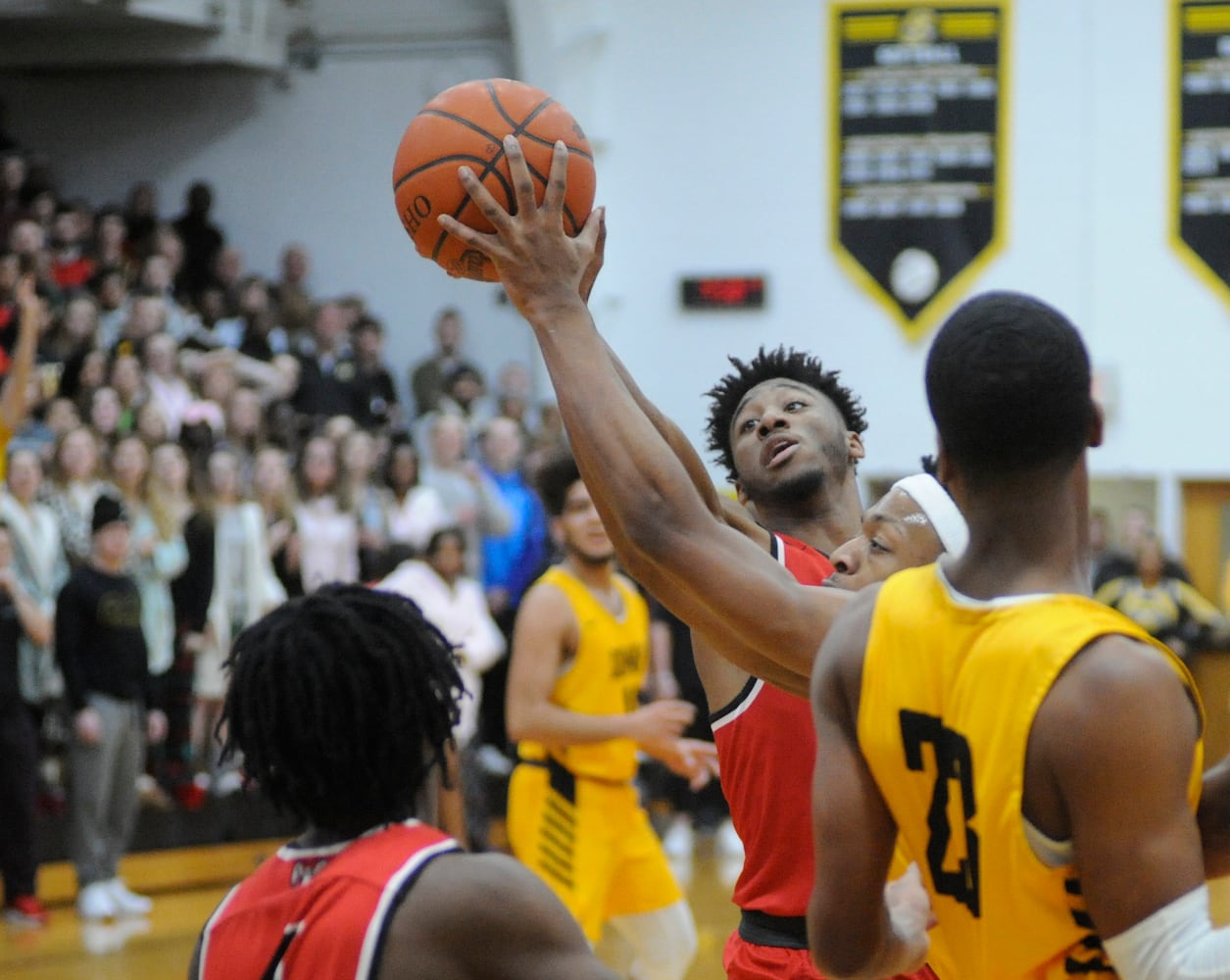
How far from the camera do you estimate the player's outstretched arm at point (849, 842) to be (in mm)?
1798

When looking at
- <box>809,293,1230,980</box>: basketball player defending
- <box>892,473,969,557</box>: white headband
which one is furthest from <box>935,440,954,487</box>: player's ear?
<box>892,473,969,557</box>: white headband

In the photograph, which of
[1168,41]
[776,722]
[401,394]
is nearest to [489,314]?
[401,394]

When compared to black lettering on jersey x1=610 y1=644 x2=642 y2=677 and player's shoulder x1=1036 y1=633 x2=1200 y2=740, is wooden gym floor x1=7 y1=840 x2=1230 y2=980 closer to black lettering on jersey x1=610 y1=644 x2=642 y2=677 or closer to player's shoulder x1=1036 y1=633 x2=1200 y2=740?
black lettering on jersey x1=610 y1=644 x2=642 y2=677

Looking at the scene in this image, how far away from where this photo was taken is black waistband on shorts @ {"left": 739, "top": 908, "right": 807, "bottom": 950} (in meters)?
3.00

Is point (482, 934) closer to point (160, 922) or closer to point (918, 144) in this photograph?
point (160, 922)

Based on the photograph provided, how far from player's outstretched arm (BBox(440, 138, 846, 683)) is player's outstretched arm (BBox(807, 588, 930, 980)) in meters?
0.35

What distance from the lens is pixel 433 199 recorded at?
8.42 feet

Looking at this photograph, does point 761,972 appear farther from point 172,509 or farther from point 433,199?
point 172,509

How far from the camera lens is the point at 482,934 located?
172cm

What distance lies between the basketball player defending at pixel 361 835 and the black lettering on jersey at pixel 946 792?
364 millimetres

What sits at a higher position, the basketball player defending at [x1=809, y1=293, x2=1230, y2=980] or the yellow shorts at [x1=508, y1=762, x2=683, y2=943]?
the basketball player defending at [x1=809, y1=293, x2=1230, y2=980]

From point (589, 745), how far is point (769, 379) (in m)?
1.92

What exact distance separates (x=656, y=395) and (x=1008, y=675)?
37.7 feet

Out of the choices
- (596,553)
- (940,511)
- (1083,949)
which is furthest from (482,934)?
(596,553)
